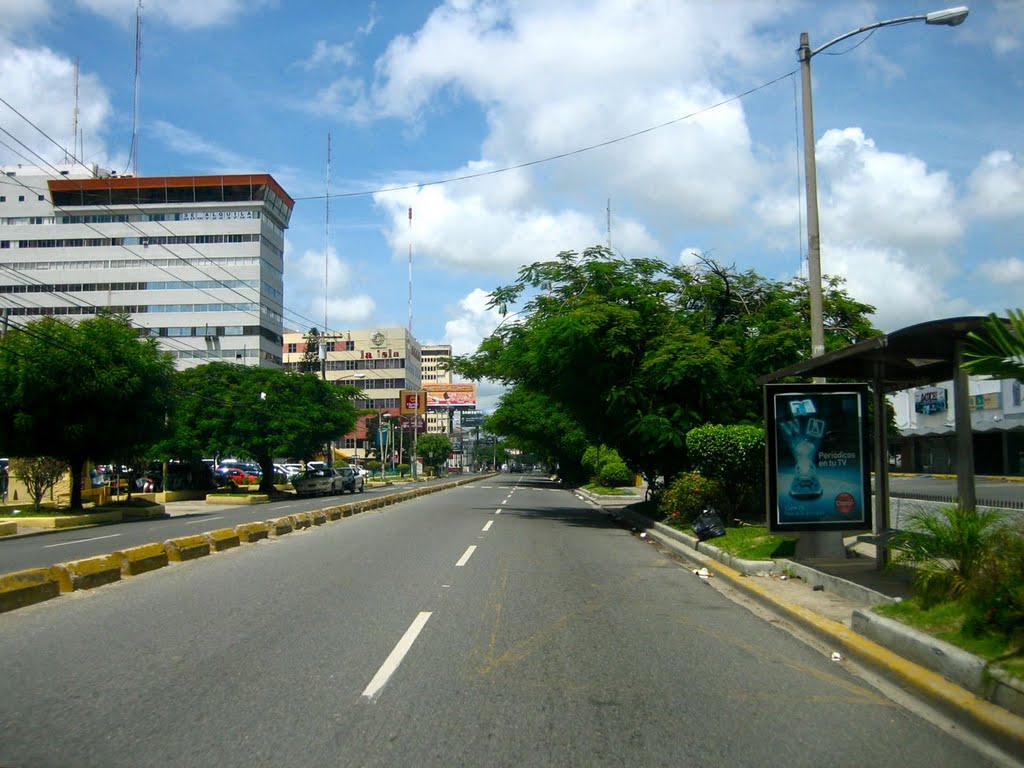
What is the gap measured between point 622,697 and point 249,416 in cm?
3915

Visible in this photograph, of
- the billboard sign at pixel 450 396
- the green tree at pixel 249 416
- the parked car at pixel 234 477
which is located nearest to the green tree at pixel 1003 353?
the green tree at pixel 249 416

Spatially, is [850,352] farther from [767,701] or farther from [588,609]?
[767,701]

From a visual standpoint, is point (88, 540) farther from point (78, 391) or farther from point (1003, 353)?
point (1003, 353)

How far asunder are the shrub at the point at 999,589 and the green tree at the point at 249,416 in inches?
1527

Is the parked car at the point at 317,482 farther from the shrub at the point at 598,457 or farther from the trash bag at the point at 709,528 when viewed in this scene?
the trash bag at the point at 709,528

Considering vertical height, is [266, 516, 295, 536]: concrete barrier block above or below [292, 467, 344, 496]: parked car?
above

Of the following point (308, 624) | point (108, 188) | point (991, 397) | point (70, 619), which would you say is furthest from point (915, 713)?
point (108, 188)

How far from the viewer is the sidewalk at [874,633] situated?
5582 mm

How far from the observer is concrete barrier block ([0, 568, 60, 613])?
32.0 ft

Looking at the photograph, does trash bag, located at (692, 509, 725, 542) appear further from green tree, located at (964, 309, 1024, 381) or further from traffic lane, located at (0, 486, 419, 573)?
traffic lane, located at (0, 486, 419, 573)

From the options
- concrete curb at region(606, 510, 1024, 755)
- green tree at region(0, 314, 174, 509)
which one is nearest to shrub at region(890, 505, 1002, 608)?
concrete curb at region(606, 510, 1024, 755)

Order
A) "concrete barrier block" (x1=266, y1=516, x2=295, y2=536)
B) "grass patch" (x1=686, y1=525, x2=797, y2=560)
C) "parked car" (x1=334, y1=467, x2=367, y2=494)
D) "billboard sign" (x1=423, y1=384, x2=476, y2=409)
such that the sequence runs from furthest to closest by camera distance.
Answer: "billboard sign" (x1=423, y1=384, x2=476, y2=409)
"parked car" (x1=334, y1=467, x2=367, y2=494)
"concrete barrier block" (x1=266, y1=516, x2=295, y2=536)
"grass patch" (x1=686, y1=525, x2=797, y2=560)

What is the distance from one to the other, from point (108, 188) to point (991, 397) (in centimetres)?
8177

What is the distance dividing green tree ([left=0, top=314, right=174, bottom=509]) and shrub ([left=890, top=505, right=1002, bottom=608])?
26258 mm
